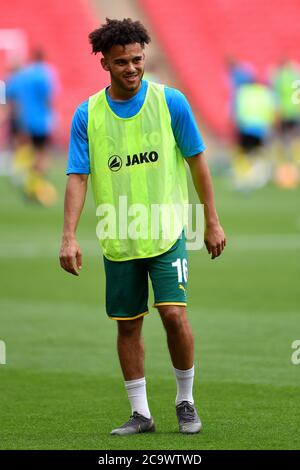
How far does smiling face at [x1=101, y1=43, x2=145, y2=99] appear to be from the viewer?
22.7 ft

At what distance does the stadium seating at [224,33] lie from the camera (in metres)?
42.5

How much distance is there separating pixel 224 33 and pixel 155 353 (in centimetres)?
3372

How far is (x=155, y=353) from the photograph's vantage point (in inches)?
400

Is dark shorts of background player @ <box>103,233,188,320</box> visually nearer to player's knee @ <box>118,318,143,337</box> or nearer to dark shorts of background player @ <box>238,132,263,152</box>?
player's knee @ <box>118,318,143,337</box>

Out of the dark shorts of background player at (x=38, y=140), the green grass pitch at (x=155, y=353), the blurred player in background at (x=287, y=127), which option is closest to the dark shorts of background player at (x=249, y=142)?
the blurred player in background at (x=287, y=127)

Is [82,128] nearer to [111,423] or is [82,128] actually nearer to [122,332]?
[122,332]

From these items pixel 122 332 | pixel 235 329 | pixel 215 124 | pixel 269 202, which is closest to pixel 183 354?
pixel 122 332

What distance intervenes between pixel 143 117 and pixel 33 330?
4.49 meters

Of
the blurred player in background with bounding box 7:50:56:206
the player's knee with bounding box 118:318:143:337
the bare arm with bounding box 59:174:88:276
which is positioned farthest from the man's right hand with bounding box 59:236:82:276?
the blurred player in background with bounding box 7:50:56:206

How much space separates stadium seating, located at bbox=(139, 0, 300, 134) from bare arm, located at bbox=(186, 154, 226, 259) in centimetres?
3541

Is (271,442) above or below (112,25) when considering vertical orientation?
below

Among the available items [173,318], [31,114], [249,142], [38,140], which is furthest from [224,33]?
[173,318]

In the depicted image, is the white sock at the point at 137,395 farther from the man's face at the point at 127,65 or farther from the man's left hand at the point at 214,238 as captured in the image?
the man's face at the point at 127,65
